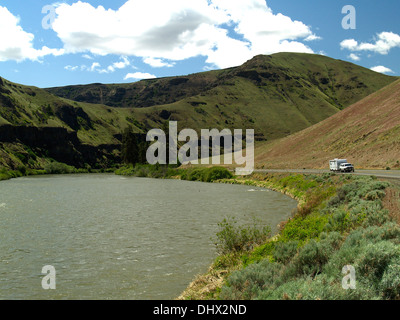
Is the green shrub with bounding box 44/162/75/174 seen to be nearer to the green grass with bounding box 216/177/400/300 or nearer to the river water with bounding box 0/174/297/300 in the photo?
the river water with bounding box 0/174/297/300

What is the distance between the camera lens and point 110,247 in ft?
63.1

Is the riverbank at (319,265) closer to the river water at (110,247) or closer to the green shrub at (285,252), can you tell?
the green shrub at (285,252)

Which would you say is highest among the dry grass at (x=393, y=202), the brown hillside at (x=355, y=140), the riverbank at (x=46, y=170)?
the brown hillside at (x=355, y=140)

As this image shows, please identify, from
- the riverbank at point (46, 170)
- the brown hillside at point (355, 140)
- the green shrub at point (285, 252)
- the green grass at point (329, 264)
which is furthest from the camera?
the riverbank at point (46, 170)

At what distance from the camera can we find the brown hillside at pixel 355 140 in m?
59.3

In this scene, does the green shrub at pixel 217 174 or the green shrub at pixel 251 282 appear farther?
the green shrub at pixel 217 174

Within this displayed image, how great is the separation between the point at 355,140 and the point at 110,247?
65.7 meters

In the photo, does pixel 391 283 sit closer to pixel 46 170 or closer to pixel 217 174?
pixel 217 174

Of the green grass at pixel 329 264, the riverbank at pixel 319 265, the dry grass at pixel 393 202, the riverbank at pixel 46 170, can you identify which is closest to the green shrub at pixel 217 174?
the riverbank at pixel 46 170

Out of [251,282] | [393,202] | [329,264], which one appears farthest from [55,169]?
[329,264]

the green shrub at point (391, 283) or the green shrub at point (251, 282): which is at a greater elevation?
the green shrub at point (391, 283)

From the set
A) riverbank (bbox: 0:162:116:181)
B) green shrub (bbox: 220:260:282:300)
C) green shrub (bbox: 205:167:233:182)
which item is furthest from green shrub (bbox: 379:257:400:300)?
riverbank (bbox: 0:162:116:181)

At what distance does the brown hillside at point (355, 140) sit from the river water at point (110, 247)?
3210cm
